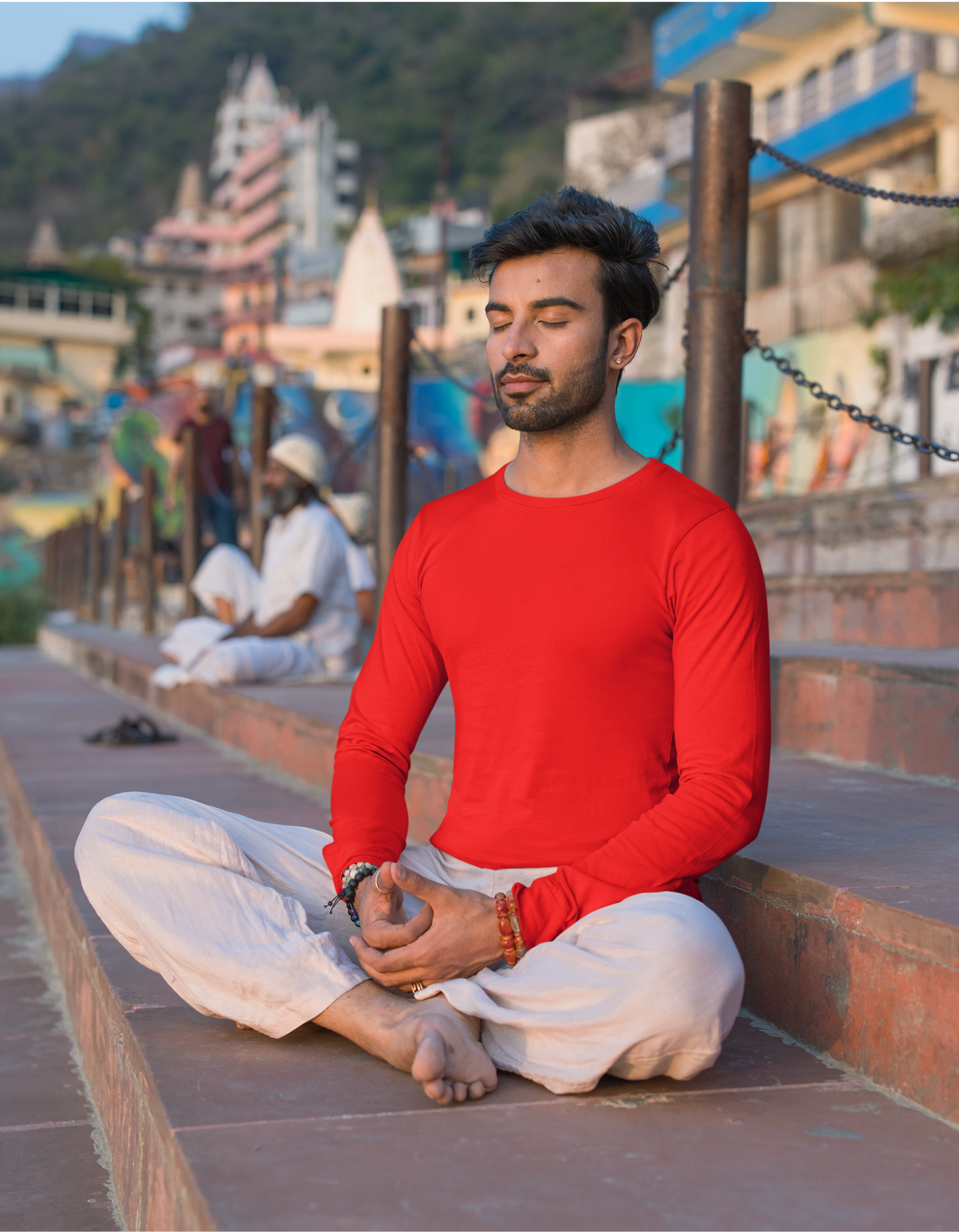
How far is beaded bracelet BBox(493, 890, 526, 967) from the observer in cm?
195

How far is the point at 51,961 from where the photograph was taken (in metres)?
3.39

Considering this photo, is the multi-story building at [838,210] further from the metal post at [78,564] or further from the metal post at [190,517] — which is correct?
the metal post at [78,564]

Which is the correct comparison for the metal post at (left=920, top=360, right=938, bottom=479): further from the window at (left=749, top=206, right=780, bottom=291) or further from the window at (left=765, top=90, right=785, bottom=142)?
the window at (left=765, top=90, right=785, bottom=142)

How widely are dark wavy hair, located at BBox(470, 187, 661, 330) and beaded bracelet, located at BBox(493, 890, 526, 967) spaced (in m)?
0.95

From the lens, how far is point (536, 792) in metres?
2.07

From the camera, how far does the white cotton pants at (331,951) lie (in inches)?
69.9

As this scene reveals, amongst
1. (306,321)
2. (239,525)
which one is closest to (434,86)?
(306,321)

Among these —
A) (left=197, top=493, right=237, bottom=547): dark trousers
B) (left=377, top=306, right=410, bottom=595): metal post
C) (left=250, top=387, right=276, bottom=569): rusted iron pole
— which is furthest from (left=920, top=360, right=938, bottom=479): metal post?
(left=197, top=493, right=237, bottom=547): dark trousers

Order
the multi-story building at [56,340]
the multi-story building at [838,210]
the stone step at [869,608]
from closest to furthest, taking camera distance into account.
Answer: the stone step at [869,608]
the multi-story building at [838,210]
the multi-story building at [56,340]

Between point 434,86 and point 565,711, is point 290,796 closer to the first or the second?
point 565,711

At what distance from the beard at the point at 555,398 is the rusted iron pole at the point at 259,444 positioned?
7.37 m

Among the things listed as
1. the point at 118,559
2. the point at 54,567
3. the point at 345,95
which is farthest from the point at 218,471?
the point at 345,95

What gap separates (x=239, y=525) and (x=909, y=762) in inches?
395

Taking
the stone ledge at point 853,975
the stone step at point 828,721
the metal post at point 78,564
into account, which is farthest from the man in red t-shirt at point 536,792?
the metal post at point 78,564
